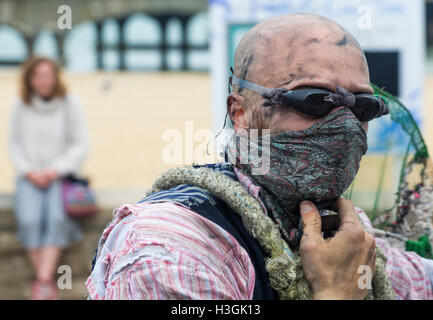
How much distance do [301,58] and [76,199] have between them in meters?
3.62

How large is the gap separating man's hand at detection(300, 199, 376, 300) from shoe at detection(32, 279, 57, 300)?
364 cm

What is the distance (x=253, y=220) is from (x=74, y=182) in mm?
3676

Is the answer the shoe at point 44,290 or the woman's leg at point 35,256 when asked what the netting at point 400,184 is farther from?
the woman's leg at point 35,256

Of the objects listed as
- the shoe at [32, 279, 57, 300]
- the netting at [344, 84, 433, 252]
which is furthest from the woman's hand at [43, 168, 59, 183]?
the netting at [344, 84, 433, 252]

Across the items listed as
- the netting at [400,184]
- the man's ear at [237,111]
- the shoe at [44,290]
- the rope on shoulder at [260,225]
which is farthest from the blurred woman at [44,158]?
the rope on shoulder at [260,225]

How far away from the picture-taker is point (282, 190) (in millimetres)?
1913

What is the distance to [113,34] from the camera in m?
13.0

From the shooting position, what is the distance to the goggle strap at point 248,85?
192 cm

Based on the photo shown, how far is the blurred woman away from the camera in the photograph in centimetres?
516

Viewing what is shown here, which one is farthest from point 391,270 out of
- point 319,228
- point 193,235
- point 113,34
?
point 113,34

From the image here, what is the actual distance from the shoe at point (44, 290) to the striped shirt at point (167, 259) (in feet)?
11.4

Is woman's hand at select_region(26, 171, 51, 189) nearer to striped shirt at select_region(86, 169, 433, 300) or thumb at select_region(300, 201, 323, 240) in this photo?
striped shirt at select_region(86, 169, 433, 300)

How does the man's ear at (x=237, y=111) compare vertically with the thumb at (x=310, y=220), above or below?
above

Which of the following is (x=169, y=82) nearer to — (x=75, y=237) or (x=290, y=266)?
(x=75, y=237)
